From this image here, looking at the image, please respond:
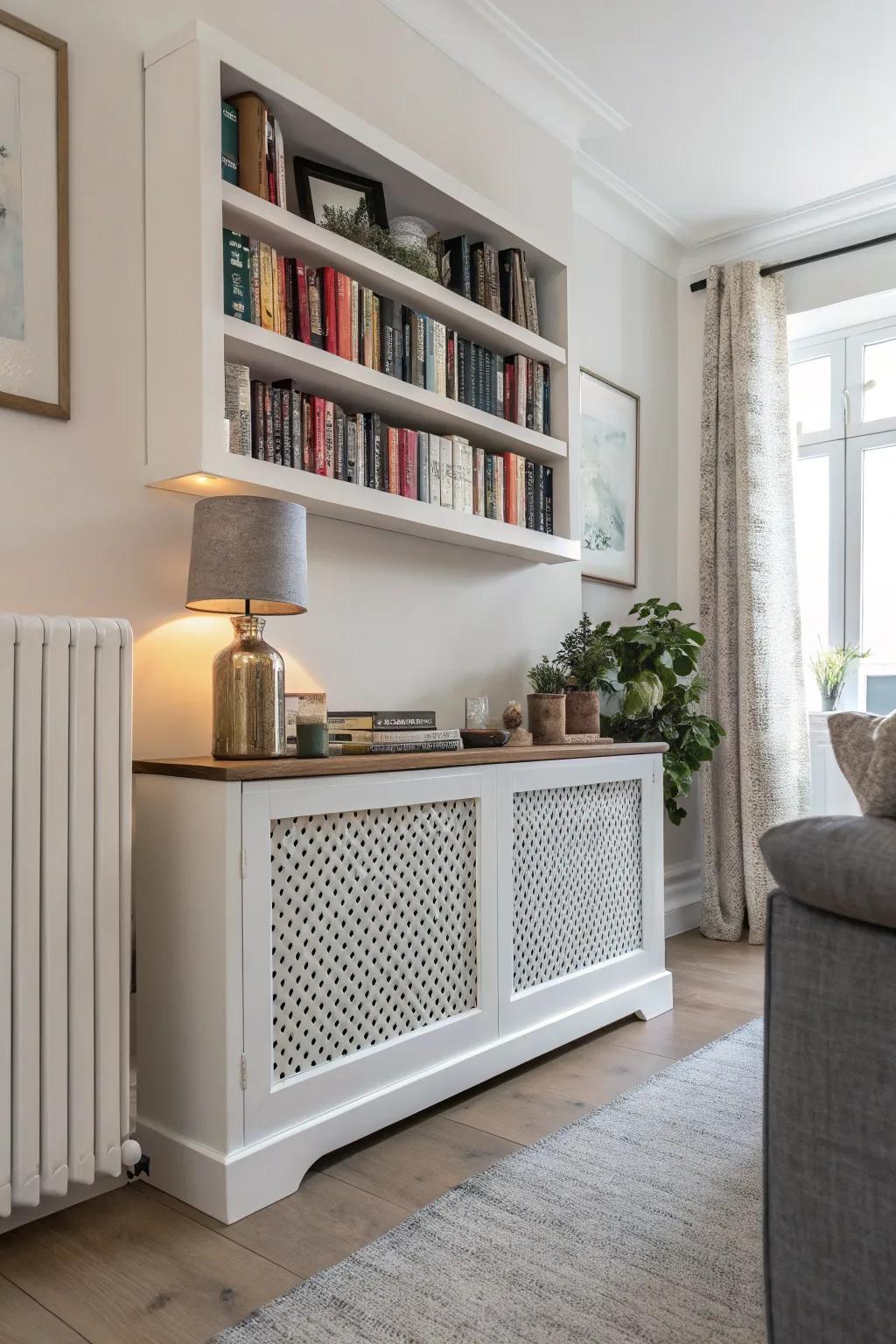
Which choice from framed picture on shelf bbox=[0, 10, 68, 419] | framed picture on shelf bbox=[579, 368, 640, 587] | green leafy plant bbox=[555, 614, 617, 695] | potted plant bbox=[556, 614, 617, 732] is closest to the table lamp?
framed picture on shelf bbox=[0, 10, 68, 419]

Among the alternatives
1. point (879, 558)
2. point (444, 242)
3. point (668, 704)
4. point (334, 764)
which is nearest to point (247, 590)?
point (334, 764)

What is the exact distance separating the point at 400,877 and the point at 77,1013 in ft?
2.20

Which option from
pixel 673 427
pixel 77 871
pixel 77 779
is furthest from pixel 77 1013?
pixel 673 427

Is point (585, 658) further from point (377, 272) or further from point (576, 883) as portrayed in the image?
point (377, 272)

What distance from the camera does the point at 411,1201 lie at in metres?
1.72

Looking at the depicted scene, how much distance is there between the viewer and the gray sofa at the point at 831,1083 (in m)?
0.96

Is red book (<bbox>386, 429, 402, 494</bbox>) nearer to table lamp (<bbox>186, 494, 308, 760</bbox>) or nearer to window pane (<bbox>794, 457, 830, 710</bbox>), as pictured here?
table lamp (<bbox>186, 494, 308, 760</bbox>)

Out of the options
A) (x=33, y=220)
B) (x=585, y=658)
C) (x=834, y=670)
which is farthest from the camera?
(x=834, y=670)

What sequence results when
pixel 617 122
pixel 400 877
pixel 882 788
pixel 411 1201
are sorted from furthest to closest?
pixel 617 122 < pixel 400 877 < pixel 411 1201 < pixel 882 788

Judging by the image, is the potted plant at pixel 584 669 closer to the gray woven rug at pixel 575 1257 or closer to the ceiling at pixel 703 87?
the gray woven rug at pixel 575 1257

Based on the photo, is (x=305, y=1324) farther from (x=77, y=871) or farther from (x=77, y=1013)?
(x=77, y=871)

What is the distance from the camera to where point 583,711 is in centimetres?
290

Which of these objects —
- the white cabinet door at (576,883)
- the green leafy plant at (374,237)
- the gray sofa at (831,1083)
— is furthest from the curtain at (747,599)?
the gray sofa at (831,1083)

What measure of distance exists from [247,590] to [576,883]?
47.2 inches
